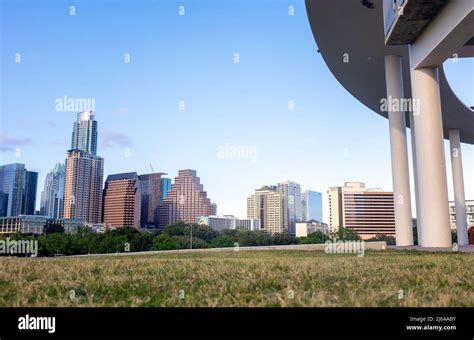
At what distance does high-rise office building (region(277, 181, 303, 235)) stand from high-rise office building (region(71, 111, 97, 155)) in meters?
24.1

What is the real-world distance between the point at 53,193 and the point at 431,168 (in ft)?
95.6

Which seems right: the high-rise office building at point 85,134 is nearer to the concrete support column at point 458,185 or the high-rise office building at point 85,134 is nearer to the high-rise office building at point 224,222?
the high-rise office building at point 224,222

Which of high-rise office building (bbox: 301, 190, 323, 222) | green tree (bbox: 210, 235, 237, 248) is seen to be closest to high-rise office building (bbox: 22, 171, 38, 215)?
green tree (bbox: 210, 235, 237, 248)

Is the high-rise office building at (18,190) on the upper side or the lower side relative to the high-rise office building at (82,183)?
lower

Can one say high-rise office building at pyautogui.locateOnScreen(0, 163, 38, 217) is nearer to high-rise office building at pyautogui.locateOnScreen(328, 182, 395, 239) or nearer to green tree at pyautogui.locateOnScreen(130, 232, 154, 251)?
green tree at pyautogui.locateOnScreen(130, 232, 154, 251)

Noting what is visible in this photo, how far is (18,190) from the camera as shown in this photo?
65.1 feet

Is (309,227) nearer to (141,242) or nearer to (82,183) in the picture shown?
(141,242)

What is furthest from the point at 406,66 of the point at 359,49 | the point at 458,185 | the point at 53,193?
the point at 53,193

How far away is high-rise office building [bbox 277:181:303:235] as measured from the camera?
162 ft

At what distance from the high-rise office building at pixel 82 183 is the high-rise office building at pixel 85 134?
681mm

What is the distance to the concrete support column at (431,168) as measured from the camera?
502 inches

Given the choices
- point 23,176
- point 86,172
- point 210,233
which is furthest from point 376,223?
point 23,176

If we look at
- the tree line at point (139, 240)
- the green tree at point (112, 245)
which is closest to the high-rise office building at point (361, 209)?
the tree line at point (139, 240)
